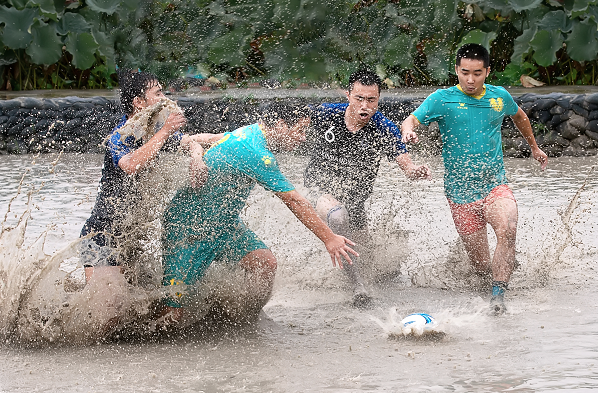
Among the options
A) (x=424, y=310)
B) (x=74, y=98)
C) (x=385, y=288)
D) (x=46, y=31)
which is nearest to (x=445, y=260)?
(x=385, y=288)

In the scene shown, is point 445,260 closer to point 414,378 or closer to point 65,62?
point 414,378

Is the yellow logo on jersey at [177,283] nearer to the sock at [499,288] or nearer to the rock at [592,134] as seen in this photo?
the sock at [499,288]

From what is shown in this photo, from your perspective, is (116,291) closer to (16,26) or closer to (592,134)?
(592,134)

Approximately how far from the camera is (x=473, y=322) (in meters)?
4.35

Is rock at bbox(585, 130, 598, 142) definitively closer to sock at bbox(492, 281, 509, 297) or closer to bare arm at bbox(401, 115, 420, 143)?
bare arm at bbox(401, 115, 420, 143)

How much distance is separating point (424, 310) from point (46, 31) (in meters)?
9.56

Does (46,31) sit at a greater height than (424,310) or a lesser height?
greater

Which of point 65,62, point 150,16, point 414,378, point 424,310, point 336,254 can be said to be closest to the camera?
point 414,378

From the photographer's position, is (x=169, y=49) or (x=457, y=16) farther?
(x=169, y=49)

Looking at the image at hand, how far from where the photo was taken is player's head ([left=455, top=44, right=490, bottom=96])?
4945 mm

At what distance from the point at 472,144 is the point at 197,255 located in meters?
1.80

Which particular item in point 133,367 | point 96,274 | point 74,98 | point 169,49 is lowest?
point 133,367

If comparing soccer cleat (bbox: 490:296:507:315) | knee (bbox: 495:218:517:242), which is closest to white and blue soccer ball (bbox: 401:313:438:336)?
soccer cleat (bbox: 490:296:507:315)

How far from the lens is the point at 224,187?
4117 mm
